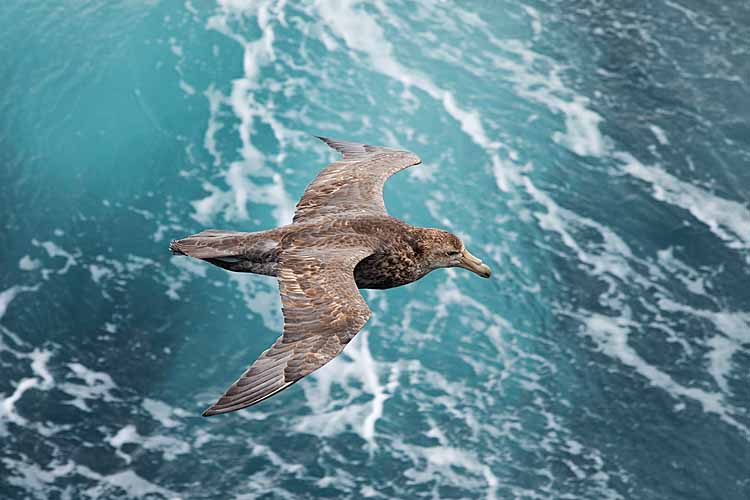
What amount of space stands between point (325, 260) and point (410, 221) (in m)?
21.6

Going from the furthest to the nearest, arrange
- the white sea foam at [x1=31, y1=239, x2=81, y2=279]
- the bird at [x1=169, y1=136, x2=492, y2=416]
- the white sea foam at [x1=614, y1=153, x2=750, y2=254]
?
the white sea foam at [x1=614, y1=153, x2=750, y2=254], the white sea foam at [x1=31, y1=239, x2=81, y2=279], the bird at [x1=169, y1=136, x2=492, y2=416]

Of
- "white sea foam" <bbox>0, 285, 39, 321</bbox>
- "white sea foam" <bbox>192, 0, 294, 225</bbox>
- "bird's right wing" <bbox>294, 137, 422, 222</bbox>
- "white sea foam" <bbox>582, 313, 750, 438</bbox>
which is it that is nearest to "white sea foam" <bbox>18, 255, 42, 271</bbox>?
"white sea foam" <bbox>0, 285, 39, 321</bbox>

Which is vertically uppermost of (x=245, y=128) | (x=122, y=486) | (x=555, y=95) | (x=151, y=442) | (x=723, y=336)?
(x=555, y=95)

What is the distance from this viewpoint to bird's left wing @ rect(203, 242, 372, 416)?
37.0 ft

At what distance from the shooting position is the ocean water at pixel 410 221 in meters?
30.2

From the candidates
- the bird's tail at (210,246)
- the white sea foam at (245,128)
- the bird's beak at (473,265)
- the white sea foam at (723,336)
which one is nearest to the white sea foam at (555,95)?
the white sea foam at (723,336)

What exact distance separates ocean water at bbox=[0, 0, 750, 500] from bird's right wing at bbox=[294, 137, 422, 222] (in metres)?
14.2

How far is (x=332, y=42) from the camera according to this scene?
143 ft

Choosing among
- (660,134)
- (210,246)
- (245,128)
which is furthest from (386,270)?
(660,134)

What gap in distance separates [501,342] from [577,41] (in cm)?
1731

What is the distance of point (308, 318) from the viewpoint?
1261 centimetres

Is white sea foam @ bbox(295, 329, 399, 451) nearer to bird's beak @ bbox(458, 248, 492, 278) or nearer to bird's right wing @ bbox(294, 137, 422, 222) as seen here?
bird's right wing @ bbox(294, 137, 422, 222)

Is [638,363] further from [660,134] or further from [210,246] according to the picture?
[210,246]

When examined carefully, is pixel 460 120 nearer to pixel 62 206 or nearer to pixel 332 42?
pixel 332 42
